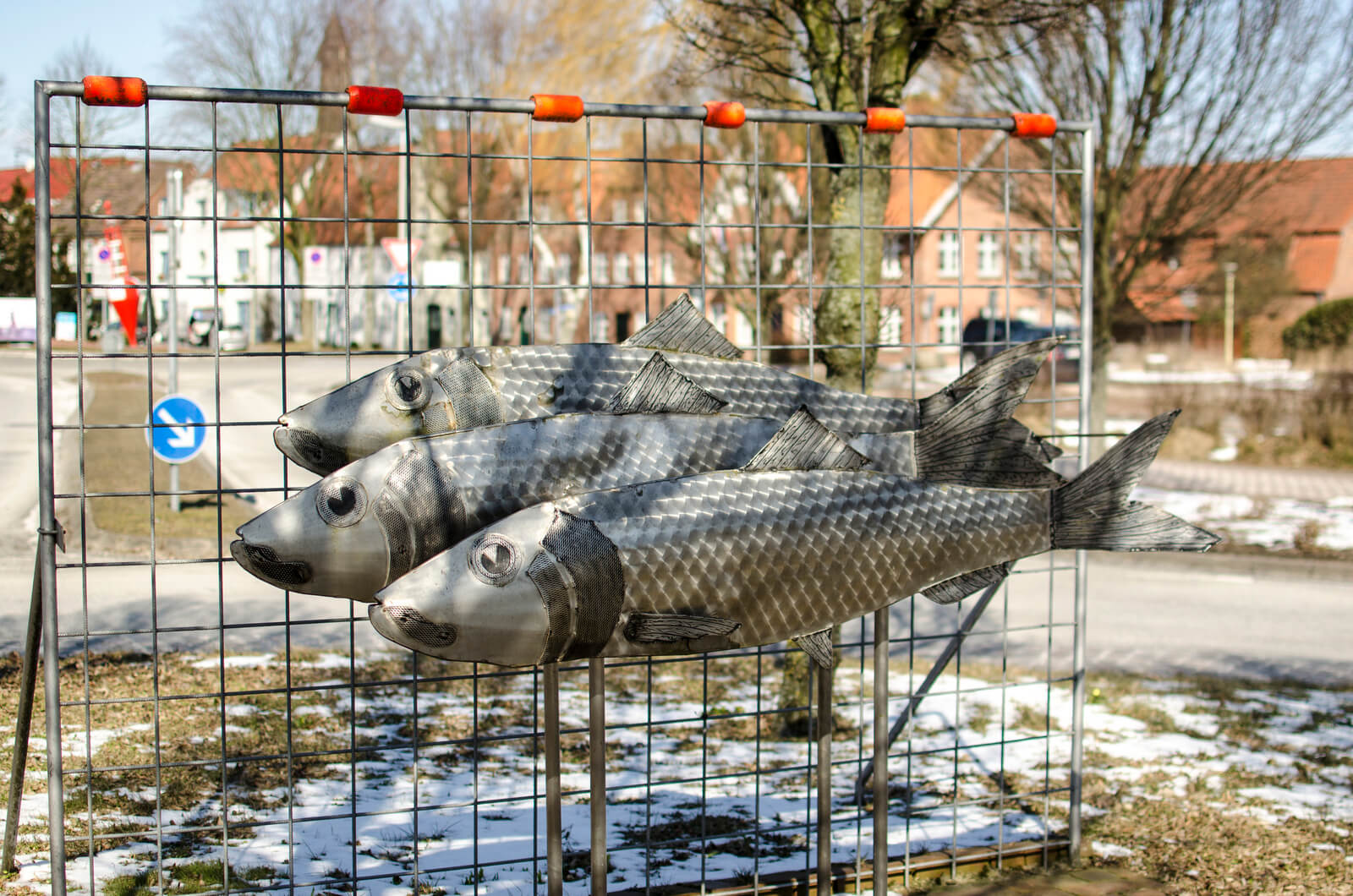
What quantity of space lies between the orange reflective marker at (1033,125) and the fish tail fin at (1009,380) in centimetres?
102

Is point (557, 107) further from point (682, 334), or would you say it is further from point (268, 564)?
point (268, 564)

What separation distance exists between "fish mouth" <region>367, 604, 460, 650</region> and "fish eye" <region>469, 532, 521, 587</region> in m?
0.13

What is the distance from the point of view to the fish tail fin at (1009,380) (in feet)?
10.8

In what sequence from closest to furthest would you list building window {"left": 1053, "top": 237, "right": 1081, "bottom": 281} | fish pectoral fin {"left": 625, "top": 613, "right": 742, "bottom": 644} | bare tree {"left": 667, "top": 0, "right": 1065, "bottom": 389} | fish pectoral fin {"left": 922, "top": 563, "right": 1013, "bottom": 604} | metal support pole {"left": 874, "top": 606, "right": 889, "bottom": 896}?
fish pectoral fin {"left": 625, "top": 613, "right": 742, "bottom": 644} → fish pectoral fin {"left": 922, "top": 563, "right": 1013, "bottom": 604} → metal support pole {"left": 874, "top": 606, "right": 889, "bottom": 896} → bare tree {"left": 667, "top": 0, "right": 1065, "bottom": 389} → building window {"left": 1053, "top": 237, "right": 1081, "bottom": 281}

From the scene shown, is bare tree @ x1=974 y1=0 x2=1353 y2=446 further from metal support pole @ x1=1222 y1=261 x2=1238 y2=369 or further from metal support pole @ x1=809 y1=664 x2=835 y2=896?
metal support pole @ x1=1222 y1=261 x2=1238 y2=369

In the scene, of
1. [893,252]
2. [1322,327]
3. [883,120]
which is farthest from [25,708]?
[1322,327]

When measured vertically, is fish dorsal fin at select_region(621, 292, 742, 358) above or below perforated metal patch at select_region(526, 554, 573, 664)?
above

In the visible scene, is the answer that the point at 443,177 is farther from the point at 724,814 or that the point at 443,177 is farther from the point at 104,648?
the point at 724,814

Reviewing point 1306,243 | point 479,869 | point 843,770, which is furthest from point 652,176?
point 1306,243

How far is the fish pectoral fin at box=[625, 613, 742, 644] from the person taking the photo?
2770mm

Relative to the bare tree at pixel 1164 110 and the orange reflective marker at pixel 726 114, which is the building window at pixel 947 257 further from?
the orange reflective marker at pixel 726 114

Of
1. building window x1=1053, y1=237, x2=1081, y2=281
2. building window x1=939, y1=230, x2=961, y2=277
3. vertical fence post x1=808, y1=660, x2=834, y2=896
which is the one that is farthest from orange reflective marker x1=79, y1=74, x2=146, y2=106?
building window x1=939, y1=230, x2=961, y2=277

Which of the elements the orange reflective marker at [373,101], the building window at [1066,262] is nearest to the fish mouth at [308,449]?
the orange reflective marker at [373,101]

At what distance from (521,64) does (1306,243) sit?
33070 millimetres
